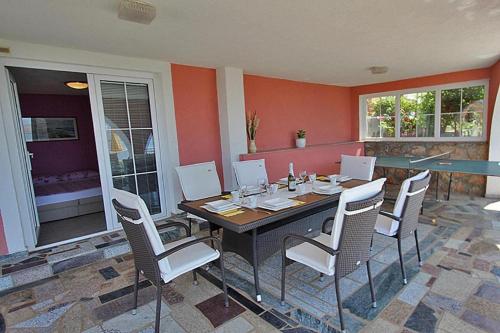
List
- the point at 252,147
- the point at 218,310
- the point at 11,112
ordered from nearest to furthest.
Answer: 1. the point at 218,310
2. the point at 11,112
3. the point at 252,147

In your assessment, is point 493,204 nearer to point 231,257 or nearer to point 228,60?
point 231,257

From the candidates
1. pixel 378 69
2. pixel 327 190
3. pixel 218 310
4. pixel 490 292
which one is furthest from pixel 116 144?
pixel 378 69

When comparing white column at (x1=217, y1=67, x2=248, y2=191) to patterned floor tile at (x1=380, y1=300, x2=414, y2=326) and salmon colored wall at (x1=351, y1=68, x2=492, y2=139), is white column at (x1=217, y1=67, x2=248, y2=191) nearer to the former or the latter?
patterned floor tile at (x1=380, y1=300, x2=414, y2=326)

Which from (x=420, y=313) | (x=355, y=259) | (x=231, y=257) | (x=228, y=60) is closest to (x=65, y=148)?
(x=228, y=60)

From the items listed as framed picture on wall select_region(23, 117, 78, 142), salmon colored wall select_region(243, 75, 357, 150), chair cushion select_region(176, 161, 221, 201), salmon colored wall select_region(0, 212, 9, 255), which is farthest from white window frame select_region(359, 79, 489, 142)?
salmon colored wall select_region(0, 212, 9, 255)

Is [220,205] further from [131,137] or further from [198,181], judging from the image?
[131,137]

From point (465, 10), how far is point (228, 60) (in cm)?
261

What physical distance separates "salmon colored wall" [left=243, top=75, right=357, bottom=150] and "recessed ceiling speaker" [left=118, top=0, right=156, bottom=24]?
280 cm

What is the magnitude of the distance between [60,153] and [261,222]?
5.72 metres

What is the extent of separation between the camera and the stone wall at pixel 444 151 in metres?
5.11

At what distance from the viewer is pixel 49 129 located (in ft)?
18.9

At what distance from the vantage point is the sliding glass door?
3549mm

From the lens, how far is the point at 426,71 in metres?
5.16

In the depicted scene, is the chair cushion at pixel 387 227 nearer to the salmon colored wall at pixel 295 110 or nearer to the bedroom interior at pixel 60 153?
the salmon colored wall at pixel 295 110
